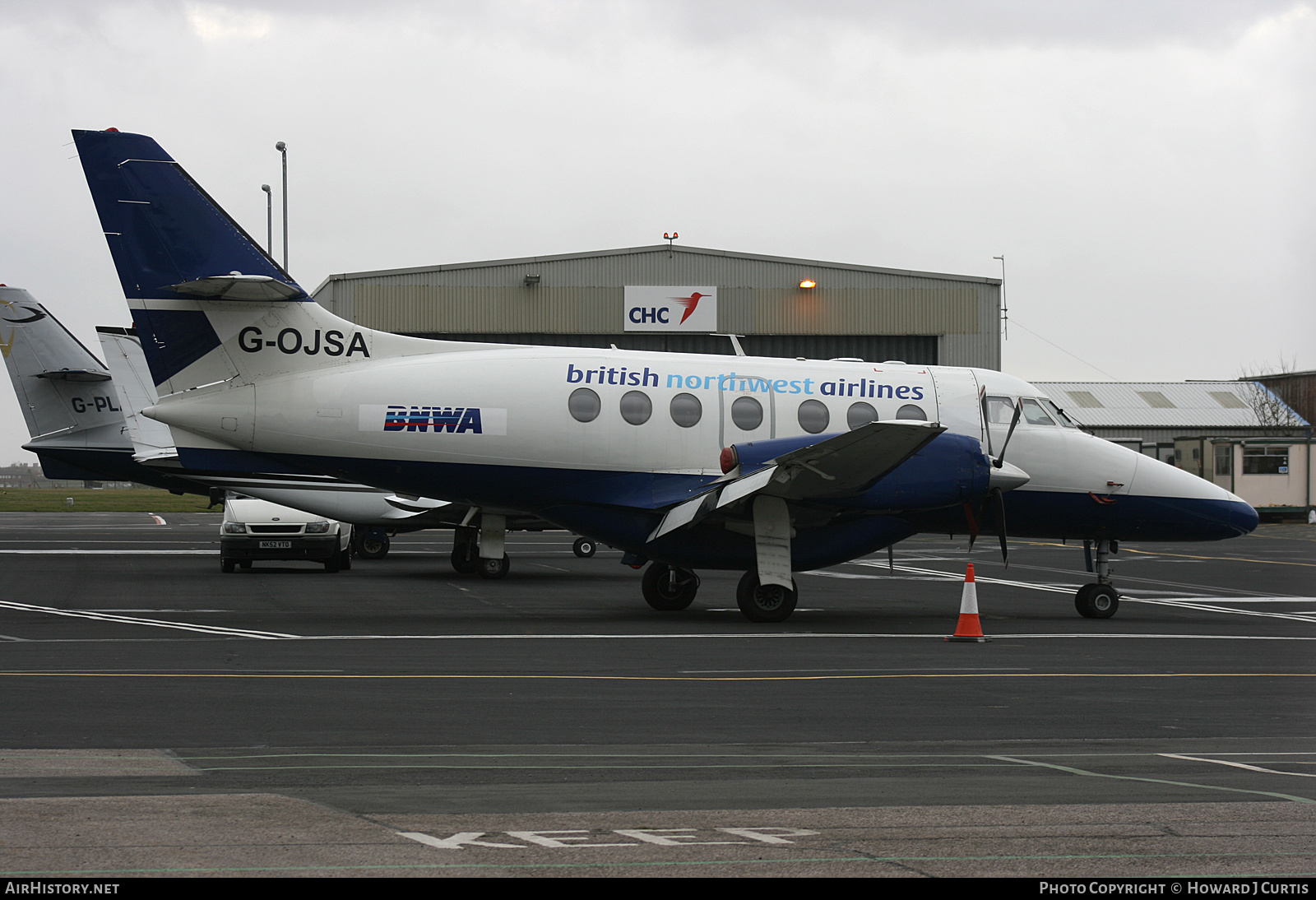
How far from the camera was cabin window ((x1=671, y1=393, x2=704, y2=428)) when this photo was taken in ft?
56.6

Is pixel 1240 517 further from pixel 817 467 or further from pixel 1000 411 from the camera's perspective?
pixel 817 467

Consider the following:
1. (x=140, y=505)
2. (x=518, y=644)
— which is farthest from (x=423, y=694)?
(x=140, y=505)

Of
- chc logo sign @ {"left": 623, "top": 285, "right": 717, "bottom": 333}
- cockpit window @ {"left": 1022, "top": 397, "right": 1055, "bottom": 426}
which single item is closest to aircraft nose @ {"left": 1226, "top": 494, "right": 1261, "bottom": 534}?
cockpit window @ {"left": 1022, "top": 397, "right": 1055, "bottom": 426}

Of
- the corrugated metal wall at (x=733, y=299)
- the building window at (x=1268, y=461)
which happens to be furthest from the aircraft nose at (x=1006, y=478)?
the building window at (x=1268, y=461)

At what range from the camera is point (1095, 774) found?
7.14 meters

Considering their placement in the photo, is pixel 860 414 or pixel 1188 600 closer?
pixel 860 414

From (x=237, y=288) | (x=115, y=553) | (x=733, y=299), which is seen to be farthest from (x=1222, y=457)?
(x=237, y=288)

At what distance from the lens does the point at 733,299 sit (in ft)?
146

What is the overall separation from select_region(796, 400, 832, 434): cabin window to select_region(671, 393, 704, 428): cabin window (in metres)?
1.53

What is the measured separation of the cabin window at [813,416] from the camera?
1764 cm

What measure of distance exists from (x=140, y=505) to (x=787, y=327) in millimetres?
57067

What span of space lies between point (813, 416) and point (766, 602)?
116 inches

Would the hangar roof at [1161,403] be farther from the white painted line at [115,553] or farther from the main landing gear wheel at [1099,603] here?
the main landing gear wheel at [1099,603]
